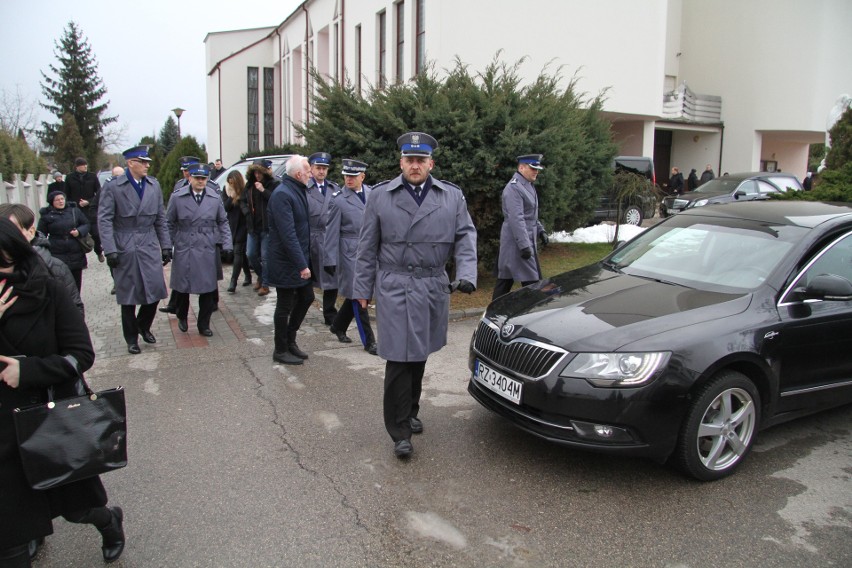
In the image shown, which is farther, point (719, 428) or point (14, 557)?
point (719, 428)

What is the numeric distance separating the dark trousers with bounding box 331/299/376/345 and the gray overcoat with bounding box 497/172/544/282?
159 centimetres

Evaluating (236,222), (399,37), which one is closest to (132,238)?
(236,222)

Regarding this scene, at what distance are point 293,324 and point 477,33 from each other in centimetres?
1498

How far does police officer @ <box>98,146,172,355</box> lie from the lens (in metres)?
6.72

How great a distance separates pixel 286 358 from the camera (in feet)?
21.5

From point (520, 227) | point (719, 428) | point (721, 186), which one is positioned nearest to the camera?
point (719, 428)

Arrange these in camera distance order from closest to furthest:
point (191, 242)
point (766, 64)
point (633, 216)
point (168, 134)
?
point (191, 242) → point (633, 216) → point (766, 64) → point (168, 134)

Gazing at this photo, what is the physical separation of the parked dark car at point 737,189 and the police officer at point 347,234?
14023mm

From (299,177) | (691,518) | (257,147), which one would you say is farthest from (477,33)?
(257,147)

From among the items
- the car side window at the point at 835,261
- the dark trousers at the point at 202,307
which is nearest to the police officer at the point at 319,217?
the dark trousers at the point at 202,307

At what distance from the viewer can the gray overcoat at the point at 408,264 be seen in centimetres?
428

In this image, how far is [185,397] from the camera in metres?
5.61

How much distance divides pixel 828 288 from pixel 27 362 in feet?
14.2

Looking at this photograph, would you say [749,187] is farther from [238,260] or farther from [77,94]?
[77,94]
